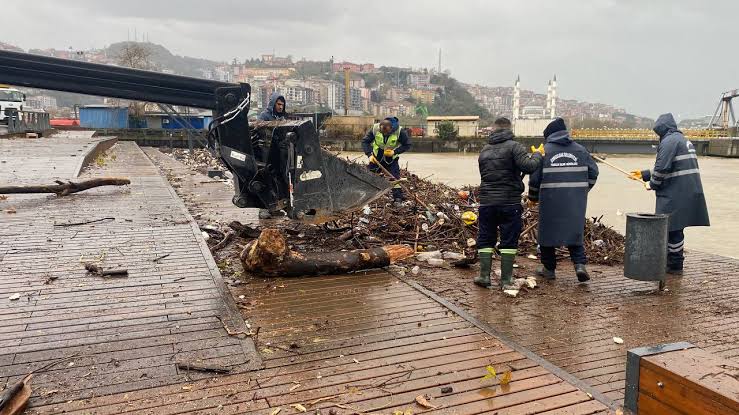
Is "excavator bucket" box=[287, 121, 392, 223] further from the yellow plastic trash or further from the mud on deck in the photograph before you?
the yellow plastic trash

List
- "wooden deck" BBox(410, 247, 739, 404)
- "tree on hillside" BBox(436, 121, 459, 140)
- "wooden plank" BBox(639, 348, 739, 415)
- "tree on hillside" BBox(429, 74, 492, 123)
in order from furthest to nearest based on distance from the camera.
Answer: "tree on hillside" BBox(429, 74, 492, 123) < "tree on hillside" BBox(436, 121, 459, 140) < "wooden deck" BBox(410, 247, 739, 404) < "wooden plank" BBox(639, 348, 739, 415)

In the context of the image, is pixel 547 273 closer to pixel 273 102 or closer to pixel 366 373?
pixel 366 373

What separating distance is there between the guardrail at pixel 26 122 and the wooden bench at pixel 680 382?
26.2 meters

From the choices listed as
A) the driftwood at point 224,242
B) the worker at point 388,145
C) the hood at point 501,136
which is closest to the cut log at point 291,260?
the driftwood at point 224,242

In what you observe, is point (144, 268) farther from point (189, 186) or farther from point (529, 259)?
point (189, 186)

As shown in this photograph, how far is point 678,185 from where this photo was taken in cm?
625

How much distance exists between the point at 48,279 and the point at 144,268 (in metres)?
0.80

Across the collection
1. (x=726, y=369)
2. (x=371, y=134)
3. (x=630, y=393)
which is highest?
(x=371, y=134)

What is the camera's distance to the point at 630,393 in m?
2.65

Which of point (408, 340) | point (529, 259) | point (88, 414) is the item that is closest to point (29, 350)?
point (88, 414)

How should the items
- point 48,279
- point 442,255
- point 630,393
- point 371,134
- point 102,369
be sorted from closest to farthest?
→ point 630,393 → point 102,369 → point 48,279 → point 442,255 → point 371,134

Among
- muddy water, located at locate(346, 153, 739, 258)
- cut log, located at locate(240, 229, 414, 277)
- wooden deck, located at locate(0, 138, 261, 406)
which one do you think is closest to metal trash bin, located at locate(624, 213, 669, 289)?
cut log, located at locate(240, 229, 414, 277)

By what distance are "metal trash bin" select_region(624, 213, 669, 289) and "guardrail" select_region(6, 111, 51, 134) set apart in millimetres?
24864

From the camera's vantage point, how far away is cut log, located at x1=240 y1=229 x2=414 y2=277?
17.9 feet
